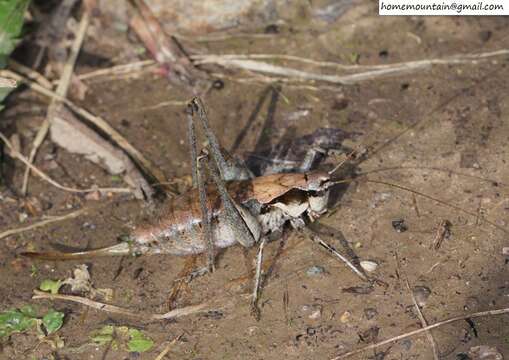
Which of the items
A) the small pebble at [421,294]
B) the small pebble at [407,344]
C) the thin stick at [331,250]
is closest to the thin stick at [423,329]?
the small pebble at [407,344]

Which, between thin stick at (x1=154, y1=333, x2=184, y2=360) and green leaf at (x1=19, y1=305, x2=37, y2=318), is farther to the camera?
green leaf at (x1=19, y1=305, x2=37, y2=318)

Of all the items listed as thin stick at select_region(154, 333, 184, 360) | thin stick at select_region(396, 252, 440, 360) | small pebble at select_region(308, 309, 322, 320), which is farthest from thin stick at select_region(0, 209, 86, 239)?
thin stick at select_region(396, 252, 440, 360)

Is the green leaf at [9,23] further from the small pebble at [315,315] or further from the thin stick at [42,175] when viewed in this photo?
the small pebble at [315,315]

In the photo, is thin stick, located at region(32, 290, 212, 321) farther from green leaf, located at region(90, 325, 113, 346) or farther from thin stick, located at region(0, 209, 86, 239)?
thin stick, located at region(0, 209, 86, 239)

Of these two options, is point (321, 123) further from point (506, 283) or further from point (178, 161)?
point (506, 283)

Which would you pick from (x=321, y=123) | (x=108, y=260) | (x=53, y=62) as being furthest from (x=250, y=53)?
(x=108, y=260)

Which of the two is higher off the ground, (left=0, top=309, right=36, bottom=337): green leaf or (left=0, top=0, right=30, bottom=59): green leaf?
(left=0, top=0, right=30, bottom=59): green leaf
